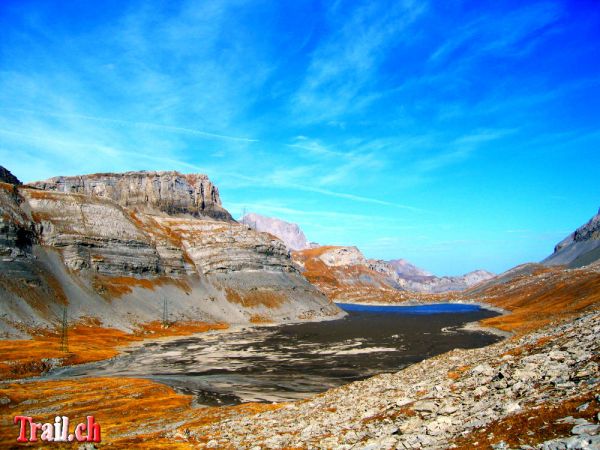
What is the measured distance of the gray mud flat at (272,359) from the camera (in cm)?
6675

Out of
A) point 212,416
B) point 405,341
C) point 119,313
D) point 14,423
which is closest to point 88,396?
point 14,423

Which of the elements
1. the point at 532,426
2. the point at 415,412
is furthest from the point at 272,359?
the point at 532,426

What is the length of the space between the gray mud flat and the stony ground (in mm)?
24185

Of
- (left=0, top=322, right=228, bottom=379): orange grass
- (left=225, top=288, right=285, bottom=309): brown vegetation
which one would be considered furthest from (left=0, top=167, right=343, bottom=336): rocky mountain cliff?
(left=0, top=322, right=228, bottom=379): orange grass

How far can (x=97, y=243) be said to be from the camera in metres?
170

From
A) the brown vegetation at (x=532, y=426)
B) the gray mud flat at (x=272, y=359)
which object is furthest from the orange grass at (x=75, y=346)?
the brown vegetation at (x=532, y=426)

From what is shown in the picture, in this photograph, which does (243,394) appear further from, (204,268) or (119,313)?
(204,268)

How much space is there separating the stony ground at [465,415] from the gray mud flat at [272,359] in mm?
24185

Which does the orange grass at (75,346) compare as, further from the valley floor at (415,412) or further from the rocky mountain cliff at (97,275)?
the valley floor at (415,412)

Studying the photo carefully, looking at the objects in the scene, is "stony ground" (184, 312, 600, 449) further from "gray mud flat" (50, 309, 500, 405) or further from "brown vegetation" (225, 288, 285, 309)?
"brown vegetation" (225, 288, 285, 309)

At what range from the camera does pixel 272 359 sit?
9350cm

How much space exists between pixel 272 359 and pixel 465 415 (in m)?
74.7

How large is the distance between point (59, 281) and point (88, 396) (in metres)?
101

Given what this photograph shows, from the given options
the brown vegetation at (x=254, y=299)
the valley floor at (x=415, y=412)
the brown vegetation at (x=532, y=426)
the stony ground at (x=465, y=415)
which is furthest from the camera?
the brown vegetation at (x=254, y=299)
